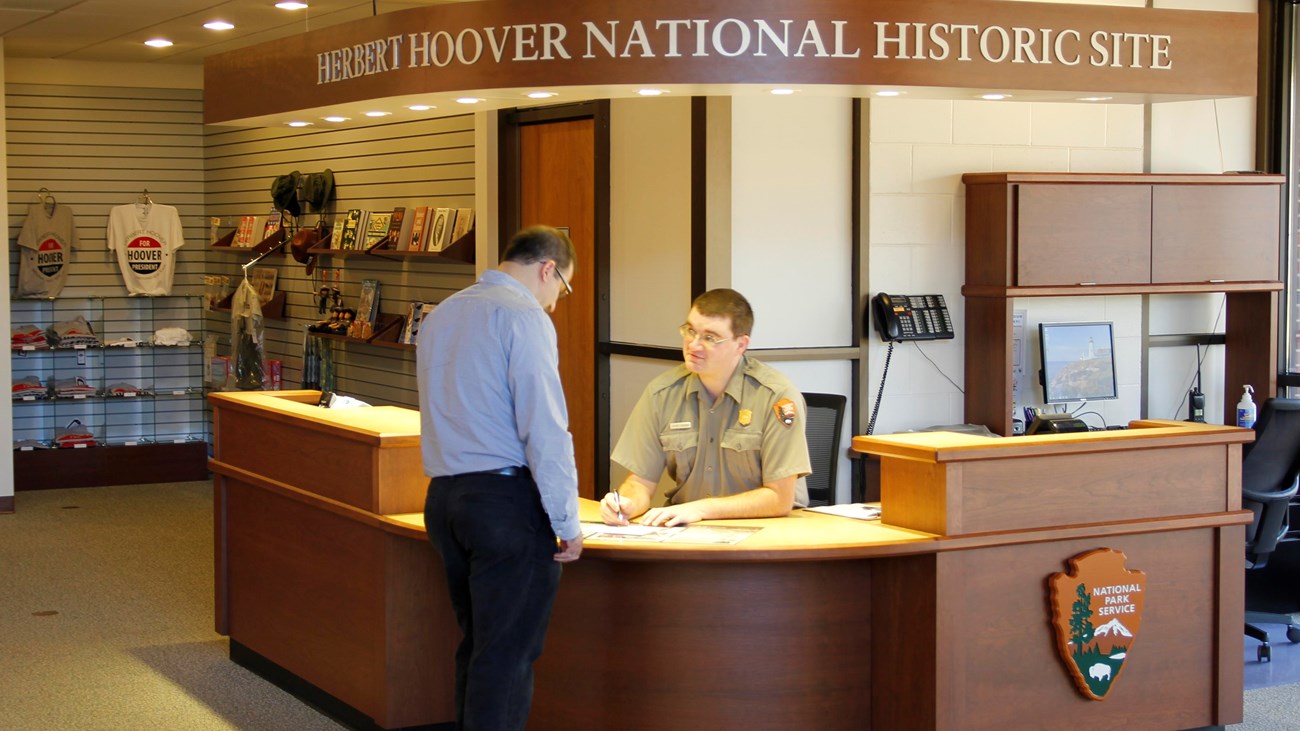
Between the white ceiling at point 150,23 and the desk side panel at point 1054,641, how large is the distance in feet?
12.9

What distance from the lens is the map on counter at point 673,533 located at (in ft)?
13.6

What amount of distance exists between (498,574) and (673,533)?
63cm

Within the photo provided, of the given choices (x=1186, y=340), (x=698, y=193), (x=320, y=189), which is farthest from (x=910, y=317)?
(x=320, y=189)

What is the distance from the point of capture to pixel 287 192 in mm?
9961

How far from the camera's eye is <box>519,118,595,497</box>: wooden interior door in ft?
22.8

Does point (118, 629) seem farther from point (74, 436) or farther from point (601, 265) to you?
point (74, 436)

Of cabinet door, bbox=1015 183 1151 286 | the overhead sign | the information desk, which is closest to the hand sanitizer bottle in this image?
cabinet door, bbox=1015 183 1151 286

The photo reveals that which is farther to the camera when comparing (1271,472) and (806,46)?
(1271,472)

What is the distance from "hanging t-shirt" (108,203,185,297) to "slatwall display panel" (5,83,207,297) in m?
0.16

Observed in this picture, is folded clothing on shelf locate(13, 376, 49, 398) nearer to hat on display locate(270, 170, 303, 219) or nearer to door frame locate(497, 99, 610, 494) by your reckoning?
hat on display locate(270, 170, 303, 219)

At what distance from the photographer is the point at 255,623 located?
569 centimetres

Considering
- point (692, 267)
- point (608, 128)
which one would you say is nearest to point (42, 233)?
point (608, 128)

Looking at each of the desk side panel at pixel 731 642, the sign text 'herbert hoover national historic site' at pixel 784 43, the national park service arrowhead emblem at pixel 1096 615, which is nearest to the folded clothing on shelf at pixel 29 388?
the sign text 'herbert hoover national historic site' at pixel 784 43

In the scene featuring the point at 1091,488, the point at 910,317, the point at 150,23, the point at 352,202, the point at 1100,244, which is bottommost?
the point at 1091,488
